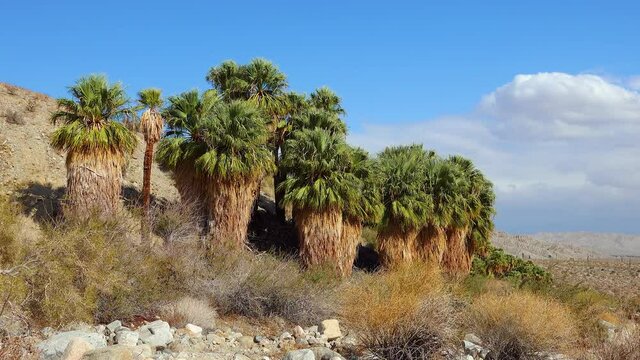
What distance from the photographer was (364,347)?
49.7 feet

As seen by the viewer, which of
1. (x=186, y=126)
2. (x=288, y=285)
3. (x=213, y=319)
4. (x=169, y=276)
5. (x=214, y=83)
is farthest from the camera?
(x=214, y=83)

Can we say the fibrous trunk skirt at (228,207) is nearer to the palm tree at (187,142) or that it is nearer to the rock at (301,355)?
the palm tree at (187,142)

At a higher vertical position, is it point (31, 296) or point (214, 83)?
point (214, 83)

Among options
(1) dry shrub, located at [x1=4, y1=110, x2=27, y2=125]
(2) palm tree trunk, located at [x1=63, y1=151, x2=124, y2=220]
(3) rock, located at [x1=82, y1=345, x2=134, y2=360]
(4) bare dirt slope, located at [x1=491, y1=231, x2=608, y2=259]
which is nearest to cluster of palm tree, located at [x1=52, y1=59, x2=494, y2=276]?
(2) palm tree trunk, located at [x1=63, y1=151, x2=124, y2=220]

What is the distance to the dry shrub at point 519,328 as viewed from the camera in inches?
611

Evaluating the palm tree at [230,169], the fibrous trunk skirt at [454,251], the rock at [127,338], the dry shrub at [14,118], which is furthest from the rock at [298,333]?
the dry shrub at [14,118]

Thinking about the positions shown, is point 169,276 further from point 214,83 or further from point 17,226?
point 214,83

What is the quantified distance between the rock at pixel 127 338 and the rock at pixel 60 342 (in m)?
0.35

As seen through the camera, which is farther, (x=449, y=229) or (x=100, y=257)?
(x=449, y=229)

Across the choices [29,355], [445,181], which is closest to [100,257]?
[29,355]

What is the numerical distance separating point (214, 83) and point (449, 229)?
15.2m

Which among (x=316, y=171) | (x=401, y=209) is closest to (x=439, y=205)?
(x=401, y=209)

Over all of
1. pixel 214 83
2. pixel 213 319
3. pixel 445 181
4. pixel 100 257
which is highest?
pixel 214 83

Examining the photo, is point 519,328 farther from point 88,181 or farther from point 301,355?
point 88,181
